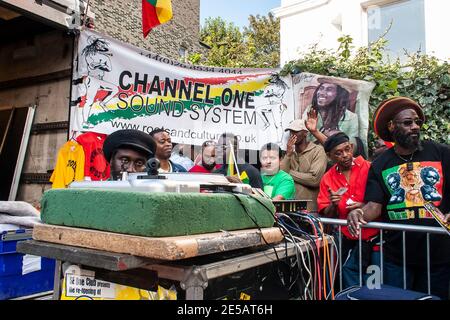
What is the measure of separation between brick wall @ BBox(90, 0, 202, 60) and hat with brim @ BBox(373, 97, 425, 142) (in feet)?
35.1

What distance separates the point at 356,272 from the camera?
2924mm

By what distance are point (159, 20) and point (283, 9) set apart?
7177 millimetres

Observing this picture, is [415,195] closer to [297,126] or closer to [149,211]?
[149,211]

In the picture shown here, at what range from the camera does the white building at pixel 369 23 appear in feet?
25.9

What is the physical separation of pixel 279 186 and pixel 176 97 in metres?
1.75

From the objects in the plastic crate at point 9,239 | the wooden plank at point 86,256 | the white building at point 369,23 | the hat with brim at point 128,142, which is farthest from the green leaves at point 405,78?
the wooden plank at point 86,256

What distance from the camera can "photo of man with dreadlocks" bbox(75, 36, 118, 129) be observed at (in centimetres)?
403

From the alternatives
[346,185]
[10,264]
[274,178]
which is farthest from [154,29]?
[10,264]

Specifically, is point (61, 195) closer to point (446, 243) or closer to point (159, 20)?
point (446, 243)

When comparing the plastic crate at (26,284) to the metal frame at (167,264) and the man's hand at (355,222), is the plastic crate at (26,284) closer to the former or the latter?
the metal frame at (167,264)

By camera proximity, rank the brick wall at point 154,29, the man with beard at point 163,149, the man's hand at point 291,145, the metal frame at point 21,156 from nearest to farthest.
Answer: the man with beard at point 163,149 → the metal frame at point 21,156 → the man's hand at point 291,145 → the brick wall at point 154,29

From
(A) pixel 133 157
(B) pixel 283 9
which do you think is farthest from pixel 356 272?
(B) pixel 283 9

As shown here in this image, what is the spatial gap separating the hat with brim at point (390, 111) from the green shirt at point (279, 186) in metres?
1.11

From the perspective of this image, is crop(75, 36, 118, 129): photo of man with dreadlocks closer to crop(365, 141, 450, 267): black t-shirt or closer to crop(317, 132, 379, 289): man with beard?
crop(317, 132, 379, 289): man with beard
